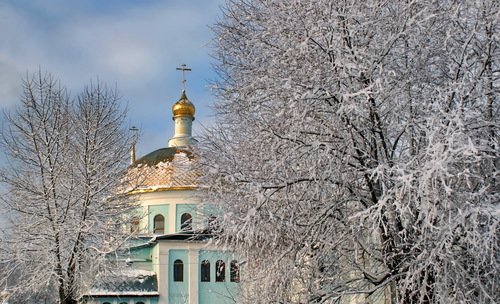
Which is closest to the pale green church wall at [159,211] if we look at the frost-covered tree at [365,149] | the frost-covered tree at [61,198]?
the frost-covered tree at [61,198]

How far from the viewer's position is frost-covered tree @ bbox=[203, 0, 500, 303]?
7.75 m

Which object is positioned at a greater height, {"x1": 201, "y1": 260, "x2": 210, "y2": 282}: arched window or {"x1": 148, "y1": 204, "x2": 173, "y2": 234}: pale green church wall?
{"x1": 148, "y1": 204, "x2": 173, "y2": 234}: pale green church wall

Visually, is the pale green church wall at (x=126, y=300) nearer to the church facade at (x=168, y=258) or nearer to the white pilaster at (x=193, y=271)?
the church facade at (x=168, y=258)

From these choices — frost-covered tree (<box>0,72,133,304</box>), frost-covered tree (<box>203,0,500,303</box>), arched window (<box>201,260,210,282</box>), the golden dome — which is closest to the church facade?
arched window (<box>201,260,210,282</box>)

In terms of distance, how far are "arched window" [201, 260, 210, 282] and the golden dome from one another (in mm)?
11167

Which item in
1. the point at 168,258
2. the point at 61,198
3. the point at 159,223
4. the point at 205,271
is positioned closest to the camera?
the point at 61,198

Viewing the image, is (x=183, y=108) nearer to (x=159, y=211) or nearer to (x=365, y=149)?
(x=159, y=211)

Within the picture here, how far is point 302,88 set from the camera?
879cm

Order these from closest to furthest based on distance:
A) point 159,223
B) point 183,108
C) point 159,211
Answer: point 159,211, point 159,223, point 183,108

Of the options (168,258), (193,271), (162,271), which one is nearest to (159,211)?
(168,258)

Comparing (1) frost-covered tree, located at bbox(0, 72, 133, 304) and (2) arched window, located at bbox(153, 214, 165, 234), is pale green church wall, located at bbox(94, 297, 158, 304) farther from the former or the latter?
(1) frost-covered tree, located at bbox(0, 72, 133, 304)

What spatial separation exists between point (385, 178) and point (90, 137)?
1169 centimetres

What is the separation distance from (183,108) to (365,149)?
116 feet

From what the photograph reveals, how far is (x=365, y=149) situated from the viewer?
28.7 feet
